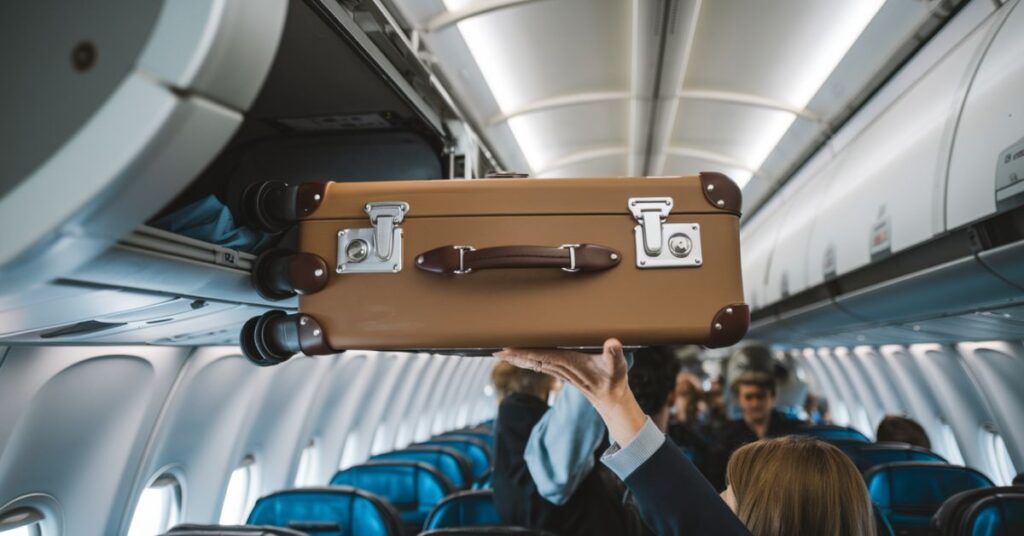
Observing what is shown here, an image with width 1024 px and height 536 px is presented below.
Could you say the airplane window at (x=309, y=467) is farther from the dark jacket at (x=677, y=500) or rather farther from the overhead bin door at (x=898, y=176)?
the dark jacket at (x=677, y=500)

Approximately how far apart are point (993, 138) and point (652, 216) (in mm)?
1660

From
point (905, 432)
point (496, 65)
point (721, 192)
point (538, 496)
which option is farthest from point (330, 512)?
point (905, 432)

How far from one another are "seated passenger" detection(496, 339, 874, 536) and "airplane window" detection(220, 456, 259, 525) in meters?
4.07

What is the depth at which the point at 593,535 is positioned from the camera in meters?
2.66

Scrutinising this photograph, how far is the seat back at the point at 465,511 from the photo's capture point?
3318mm

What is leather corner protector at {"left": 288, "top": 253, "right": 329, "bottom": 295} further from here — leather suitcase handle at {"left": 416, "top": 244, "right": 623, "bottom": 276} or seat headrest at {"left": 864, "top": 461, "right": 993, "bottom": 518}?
seat headrest at {"left": 864, "top": 461, "right": 993, "bottom": 518}

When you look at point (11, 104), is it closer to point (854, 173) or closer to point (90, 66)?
point (90, 66)

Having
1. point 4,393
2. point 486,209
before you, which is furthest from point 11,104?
point 4,393

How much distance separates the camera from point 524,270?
1388 mm

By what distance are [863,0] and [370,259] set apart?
122 inches

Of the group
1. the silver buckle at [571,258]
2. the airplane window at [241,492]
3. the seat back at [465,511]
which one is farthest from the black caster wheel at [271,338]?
the airplane window at [241,492]

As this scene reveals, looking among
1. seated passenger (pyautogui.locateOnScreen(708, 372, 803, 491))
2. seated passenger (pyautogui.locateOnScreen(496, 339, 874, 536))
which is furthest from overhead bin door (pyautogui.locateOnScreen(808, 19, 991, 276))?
seated passenger (pyautogui.locateOnScreen(496, 339, 874, 536))

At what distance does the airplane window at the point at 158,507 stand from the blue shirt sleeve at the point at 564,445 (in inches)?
96.8

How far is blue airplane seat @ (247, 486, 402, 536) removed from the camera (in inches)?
117
